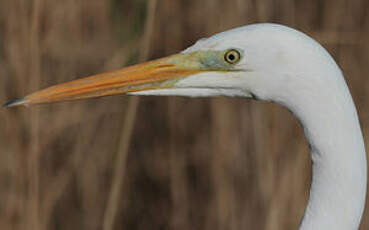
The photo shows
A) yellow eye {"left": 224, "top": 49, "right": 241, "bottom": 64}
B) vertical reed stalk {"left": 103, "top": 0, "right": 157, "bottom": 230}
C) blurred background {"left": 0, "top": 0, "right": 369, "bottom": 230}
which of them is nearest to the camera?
yellow eye {"left": 224, "top": 49, "right": 241, "bottom": 64}

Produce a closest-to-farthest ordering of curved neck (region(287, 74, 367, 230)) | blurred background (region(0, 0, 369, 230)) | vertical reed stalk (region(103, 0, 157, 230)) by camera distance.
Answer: curved neck (region(287, 74, 367, 230))
vertical reed stalk (region(103, 0, 157, 230))
blurred background (region(0, 0, 369, 230))

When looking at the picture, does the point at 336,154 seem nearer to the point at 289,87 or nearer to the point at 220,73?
the point at 289,87

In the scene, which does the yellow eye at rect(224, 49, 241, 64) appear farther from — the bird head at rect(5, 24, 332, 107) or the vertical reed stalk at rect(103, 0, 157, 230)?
the vertical reed stalk at rect(103, 0, 157, 230)

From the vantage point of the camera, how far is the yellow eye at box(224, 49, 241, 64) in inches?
57.1

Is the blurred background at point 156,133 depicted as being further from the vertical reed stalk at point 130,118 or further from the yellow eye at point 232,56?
the yellow eye at point 232,56

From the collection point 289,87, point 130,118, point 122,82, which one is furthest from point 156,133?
point 289,87

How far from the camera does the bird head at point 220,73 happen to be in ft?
4.57

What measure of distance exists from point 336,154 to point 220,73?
0.30 metres

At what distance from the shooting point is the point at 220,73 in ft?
4.96

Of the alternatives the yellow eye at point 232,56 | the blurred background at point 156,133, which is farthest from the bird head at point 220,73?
the blurred background at point 156,133

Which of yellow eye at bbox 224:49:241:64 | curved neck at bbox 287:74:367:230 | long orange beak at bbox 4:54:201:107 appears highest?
yellow eye at bbox 224:49:241:64

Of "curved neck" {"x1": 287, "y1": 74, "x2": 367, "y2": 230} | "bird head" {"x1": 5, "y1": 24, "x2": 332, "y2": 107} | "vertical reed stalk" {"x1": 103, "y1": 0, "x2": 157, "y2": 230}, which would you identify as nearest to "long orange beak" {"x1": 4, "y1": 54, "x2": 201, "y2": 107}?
"bird head" {"x1": 5, "y1": 24, "x2": 332, "y2": 107}

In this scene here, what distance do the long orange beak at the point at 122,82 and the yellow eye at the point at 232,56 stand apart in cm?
9

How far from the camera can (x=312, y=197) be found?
1427 millimetres
